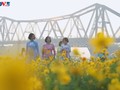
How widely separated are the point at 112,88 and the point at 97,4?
55.2 metres

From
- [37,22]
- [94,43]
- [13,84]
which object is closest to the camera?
[13,84]

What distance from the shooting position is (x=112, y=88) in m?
0.98

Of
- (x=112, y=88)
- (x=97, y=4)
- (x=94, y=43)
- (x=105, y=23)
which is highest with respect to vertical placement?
(x=97, y=4)

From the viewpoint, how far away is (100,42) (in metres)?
1.08

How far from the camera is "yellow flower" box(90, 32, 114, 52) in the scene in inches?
41.8

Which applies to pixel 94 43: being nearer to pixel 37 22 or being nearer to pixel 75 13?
pixel 75 13

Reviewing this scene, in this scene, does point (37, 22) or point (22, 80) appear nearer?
point (22, 80)

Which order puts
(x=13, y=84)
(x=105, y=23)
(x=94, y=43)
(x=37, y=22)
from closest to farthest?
(x=13, y=84)
(x=94, y=43)
(x=105, y=23)
(x=37, y=22)

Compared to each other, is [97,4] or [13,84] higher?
[97,4]

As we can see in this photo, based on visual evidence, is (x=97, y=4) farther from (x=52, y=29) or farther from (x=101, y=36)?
(x=101, y=36)

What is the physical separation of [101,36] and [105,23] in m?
53.4

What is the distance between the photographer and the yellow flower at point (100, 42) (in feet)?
3.48

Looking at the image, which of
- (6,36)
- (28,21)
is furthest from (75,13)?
(6,36)

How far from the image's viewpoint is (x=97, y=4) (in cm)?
5534
